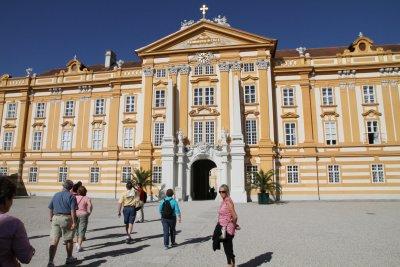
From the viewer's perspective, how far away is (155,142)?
3309 centimetres

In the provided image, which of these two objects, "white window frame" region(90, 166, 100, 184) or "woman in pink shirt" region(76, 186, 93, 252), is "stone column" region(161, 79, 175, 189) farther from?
"woman in pink shirt" region(76, 186, 93, 252)

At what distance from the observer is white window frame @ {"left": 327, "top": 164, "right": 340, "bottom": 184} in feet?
100.0

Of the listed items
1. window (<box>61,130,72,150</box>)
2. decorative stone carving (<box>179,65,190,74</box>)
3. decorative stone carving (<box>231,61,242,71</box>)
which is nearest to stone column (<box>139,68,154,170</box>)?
decorative stone carving (<box>179,65,190,74</box>)

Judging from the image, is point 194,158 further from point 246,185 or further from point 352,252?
point 352,252

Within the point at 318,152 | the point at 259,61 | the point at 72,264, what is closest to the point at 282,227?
the point at 72,264

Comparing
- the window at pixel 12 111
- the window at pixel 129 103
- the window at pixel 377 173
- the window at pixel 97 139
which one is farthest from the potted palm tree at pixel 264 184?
the window at pixel 12 111

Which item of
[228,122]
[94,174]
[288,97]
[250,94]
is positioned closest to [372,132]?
[288,97]

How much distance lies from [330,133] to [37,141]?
30273 mm

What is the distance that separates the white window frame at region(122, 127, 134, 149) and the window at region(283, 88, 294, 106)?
50.3 ft

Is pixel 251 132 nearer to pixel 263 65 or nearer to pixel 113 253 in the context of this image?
pixel 263 65

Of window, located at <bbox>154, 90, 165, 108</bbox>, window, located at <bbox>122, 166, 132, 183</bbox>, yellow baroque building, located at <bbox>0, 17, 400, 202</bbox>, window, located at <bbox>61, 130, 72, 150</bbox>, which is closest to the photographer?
yellow baroque building, located at <bbox>0, 17, 400, 202</bbox>

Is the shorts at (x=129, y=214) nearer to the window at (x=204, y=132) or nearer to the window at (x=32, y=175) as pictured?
the window at (x=204, y=132)

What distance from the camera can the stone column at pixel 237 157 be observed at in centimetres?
2870

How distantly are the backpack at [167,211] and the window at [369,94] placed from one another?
27.3m
